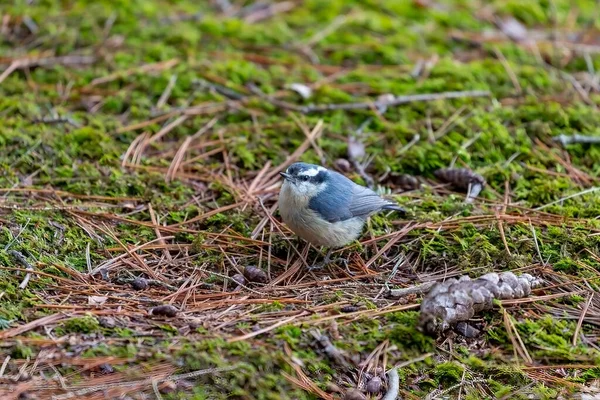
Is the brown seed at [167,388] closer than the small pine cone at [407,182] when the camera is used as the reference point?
Yes

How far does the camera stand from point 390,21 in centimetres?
777

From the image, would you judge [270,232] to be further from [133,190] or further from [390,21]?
[390,21]

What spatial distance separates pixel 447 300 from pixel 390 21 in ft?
15.2

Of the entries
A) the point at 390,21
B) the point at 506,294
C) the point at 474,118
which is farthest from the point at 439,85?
the point at 506,294

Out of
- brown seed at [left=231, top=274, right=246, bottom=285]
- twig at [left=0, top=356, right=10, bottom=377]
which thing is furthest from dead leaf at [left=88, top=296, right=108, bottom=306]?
brown seed at [left=231, top=274, right=246, bottom=285]

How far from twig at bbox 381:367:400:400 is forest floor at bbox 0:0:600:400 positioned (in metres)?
0.04

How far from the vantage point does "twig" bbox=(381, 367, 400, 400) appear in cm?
349

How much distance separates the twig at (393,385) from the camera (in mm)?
3494

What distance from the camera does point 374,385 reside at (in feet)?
11.7

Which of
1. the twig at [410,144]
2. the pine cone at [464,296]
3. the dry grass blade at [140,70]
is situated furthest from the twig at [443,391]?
the dry grass blade at [140,70]

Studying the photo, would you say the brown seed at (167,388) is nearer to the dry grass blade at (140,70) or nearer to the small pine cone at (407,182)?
the small pine cone at (407,182)

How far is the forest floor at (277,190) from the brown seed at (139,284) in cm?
1

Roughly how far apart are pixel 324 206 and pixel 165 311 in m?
1.38

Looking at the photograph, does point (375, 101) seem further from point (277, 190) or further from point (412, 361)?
point (412, 361)
